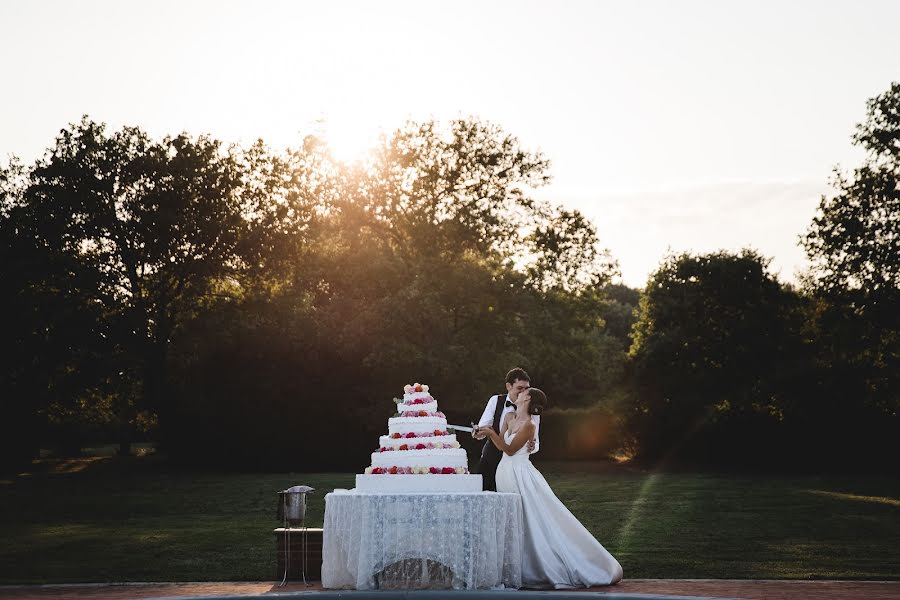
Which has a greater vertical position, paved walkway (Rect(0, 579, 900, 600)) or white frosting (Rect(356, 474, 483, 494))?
white frosting (Rect(356, 474, 483, 494))

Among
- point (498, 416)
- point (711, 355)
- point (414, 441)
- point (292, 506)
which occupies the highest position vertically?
point (711, 355)

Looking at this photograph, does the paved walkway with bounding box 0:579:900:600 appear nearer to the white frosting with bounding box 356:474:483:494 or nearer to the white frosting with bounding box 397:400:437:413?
the white frosting with bounding box 356:474:483:494

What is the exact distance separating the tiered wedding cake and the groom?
0.50m

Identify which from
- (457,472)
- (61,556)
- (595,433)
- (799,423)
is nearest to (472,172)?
(595,433)

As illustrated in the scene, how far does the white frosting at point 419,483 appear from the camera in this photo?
523 inches

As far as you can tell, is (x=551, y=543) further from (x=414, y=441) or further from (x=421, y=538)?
(x=414, y=441)

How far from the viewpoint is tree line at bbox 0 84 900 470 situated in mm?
46094

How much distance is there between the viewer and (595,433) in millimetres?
50938

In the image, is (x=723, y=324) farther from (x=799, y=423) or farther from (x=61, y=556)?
(x=61, y=556)

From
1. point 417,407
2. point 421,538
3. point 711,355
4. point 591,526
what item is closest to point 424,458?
point 417,407

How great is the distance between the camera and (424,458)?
1338 cm

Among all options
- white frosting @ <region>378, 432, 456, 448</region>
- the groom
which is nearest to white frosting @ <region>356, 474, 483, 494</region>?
white frosting @ <region>378, 432, 456, 448</region>

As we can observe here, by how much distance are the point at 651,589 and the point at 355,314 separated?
117 feet

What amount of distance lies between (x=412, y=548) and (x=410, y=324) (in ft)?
108
